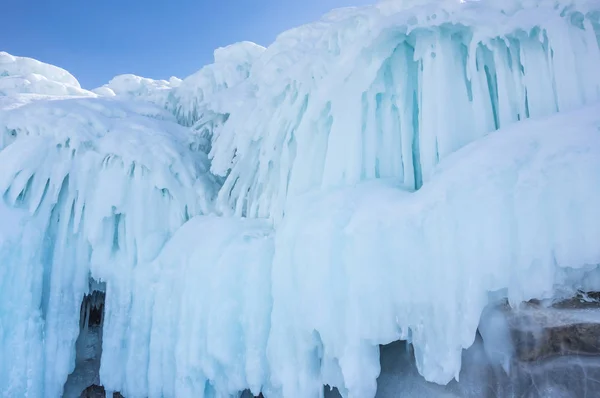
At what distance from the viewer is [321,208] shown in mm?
5520

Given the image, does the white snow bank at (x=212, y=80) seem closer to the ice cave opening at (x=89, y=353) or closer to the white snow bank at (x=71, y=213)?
the white snow bank at (x=71, y=213)

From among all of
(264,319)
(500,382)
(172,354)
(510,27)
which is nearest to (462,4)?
(510,27)

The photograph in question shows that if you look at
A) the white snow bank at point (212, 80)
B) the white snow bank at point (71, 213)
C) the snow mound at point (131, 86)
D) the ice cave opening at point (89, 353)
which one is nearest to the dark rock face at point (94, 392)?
the ice cave opening at point (89, 353)

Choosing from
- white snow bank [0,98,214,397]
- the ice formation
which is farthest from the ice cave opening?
the ice formation

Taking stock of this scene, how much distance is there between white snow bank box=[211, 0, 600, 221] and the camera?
4859 millimetres

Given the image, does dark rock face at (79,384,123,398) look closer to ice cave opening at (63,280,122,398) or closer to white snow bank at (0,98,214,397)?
ice cave opening at (63,280,122,398)

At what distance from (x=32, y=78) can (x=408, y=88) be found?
11.2 meters

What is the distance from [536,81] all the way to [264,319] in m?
4.62

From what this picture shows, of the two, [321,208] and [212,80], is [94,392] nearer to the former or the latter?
[321,208]

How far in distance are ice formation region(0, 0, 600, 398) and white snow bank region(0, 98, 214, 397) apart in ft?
0.12

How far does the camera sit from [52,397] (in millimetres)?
7527

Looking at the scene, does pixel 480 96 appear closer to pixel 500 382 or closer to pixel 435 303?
pixel 435 303

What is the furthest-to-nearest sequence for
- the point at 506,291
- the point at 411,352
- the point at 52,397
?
the point at 52,397, the point at 411,352, the point at 506,291

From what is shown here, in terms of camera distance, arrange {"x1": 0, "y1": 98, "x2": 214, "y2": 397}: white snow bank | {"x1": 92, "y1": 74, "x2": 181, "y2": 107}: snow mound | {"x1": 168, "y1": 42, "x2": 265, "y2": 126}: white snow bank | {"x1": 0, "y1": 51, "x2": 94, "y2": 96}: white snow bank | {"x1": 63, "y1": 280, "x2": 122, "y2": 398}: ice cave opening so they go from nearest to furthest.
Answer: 1. {"x1": 0, "y1": 98, "x2": 214, "y2": 397}: white snow bank
2. {"x1": 63, "y1": 280, "x2": 122, "y2": 398}: ice cave opening
3. {"x1": 168, "y1": 42, "x2": 265, "y2": 126}: white snow bank
4. {"x1": 0, "y1": 51, "x2": 94, "y2": 96}: white snow bank
5. {"x1": 92, "y1": 74, "x2": 181, "y2": 107}: snow mound
